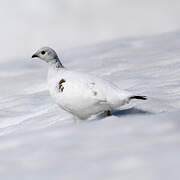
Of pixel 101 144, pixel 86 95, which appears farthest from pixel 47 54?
pixel 101 144

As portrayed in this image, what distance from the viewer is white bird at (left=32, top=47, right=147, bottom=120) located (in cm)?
537

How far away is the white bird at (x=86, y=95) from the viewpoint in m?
5.37

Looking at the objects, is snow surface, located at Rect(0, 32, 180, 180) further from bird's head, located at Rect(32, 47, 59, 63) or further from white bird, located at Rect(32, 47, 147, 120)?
bird's head, located at Rect(32, 47, 59, 63)

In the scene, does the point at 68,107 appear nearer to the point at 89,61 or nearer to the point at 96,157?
the point at 96,157

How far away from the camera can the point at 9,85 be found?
10.7 m

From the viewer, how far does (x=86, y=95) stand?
5395mm

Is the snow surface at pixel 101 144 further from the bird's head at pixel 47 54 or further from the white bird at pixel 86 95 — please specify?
the bird's head at pixel 47 54

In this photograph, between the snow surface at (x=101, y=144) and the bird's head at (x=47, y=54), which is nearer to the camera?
the snow surface at (x=101, y=144)

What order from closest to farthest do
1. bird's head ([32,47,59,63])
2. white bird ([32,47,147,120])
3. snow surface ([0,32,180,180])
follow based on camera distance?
snow surface ([0,32,180,180])
white bird ([32,47,147,120])
bird's head ([32,47,59,63])

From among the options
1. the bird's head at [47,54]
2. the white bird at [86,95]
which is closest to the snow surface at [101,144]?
the white bird at [86,95]

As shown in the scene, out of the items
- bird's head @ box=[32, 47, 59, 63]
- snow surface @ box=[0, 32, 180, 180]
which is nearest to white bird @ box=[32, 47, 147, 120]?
snow surface @ box=[0, 32, 180, 180]

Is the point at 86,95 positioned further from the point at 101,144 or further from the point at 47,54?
the point at 101,144

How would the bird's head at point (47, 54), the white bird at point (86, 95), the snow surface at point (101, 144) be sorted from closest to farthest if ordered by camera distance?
1. the snow surface at point (101, 144)
2. the white bird at point (86, 95)
3. the bird's head at point (47, 54)

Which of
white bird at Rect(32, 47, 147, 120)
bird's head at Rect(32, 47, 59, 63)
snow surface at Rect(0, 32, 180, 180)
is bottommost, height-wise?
snow surface at Rect(0, 32, 180, 180)
